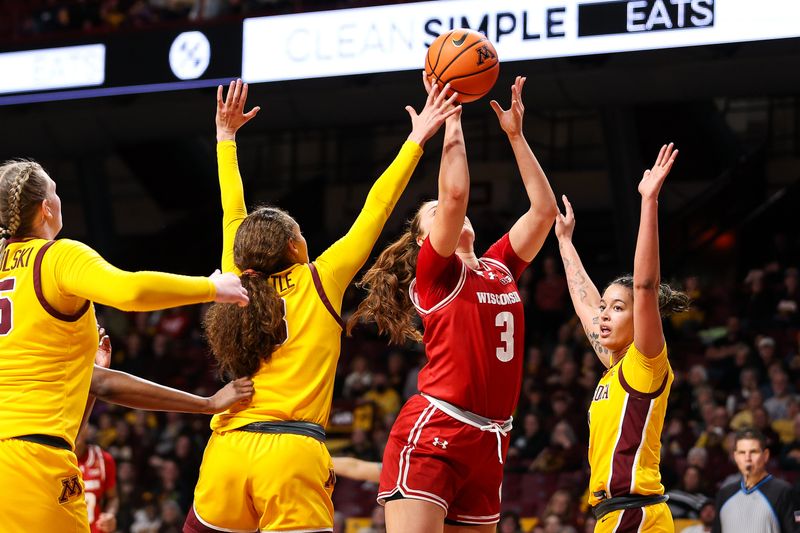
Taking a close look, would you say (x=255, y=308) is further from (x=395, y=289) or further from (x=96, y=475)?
(x=96, y=475)

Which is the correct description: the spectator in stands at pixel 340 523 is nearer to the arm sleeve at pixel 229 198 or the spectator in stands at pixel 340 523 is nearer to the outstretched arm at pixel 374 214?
the arm sleeve at pixel 229 198

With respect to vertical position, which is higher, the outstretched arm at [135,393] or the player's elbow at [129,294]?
the player's elbow at [129,294]

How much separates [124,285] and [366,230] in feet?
3.80

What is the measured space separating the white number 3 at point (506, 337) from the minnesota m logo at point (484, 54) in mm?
1241

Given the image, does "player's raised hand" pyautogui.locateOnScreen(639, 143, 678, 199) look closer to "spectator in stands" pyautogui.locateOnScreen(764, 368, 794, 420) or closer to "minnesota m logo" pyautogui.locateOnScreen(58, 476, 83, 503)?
"minnesota m logo" pyautogui.locateOnScreen(58, 476, 83, 503)

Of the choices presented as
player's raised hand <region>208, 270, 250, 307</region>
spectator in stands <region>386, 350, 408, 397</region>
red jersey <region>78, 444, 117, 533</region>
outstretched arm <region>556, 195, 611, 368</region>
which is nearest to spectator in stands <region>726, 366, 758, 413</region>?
spectator in stands <region>386, 350, 408, 397</region>

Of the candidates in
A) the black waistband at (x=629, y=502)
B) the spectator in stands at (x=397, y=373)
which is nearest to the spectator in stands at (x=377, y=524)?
the spectator in stands at (x=397, y=373)

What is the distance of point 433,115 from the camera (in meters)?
4.63

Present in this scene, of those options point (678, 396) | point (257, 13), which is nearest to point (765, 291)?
point (678, 396)

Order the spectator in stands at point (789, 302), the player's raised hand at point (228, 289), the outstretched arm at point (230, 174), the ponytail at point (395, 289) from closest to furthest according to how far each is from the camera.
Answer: the player's raised hand at point (228, 289), the outstretched arm at point (230, 174), the ponytail at point (395, 289), the spectator in stands at point (789, 302)

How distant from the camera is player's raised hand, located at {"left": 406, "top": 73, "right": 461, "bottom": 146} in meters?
4.57

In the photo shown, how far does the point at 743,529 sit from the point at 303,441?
4158 mm

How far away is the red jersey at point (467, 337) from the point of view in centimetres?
451

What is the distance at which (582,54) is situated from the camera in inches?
421
